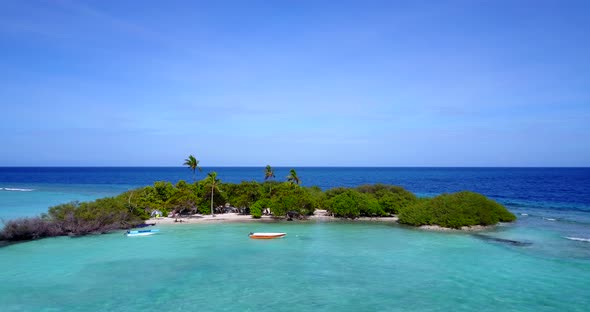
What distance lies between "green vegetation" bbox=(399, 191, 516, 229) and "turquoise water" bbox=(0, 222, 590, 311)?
232 inches

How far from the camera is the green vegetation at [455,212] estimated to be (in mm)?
46275

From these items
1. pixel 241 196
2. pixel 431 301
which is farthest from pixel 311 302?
pixel 241 196

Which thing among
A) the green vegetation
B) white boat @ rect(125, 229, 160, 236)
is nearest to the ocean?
white boat @ rect(125, 229, 160, 236)

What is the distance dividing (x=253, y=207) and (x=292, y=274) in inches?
1086

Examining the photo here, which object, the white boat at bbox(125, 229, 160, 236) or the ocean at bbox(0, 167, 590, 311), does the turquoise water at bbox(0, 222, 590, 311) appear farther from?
the white boat at bbox(125, 229, 160, 236)

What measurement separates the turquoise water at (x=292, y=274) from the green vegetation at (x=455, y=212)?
19.3ft

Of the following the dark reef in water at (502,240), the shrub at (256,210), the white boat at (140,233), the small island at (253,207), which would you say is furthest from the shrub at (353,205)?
the white boat at (140,233)

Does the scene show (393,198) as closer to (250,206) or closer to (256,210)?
(256,210)

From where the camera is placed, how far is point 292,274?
27.4 meters

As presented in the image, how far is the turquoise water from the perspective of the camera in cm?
2197

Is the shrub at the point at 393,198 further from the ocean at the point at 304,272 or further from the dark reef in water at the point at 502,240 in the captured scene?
the dark reef in water at the point at 502,240

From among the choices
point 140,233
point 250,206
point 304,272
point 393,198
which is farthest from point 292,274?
point 393,198

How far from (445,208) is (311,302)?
3096 cm

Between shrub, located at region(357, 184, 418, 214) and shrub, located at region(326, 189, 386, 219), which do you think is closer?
shrub, located at region(326, 189, 386, 219)
